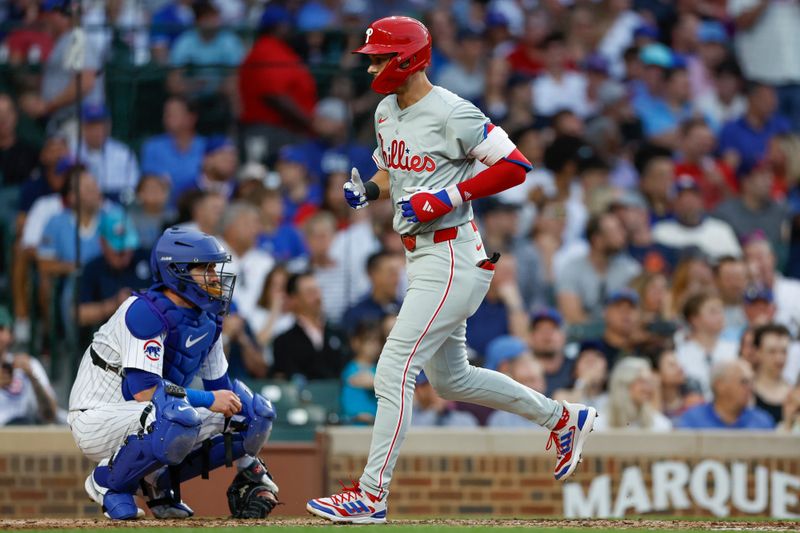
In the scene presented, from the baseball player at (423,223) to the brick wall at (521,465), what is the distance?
2.61 metres

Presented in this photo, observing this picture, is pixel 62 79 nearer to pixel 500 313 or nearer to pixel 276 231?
pixel 276 231

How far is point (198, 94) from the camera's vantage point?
30.1 feet

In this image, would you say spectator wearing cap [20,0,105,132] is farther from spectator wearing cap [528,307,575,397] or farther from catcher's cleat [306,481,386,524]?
catcher's cleat [306,481,386,524]

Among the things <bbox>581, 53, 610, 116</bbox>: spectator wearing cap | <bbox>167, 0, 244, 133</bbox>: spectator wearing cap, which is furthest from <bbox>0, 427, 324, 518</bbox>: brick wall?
<bbox>581, 53, 610, 116</bbox>: spectator wearing cap

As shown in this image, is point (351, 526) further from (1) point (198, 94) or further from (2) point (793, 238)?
(2) point (793, 238)

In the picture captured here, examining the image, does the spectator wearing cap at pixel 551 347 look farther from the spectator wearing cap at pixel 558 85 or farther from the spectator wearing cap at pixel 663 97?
the spectator wearing cap at pixel 663 97

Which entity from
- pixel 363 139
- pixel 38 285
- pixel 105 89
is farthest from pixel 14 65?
pixel 363 139

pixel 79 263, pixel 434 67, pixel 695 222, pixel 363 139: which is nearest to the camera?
pixel 79 263

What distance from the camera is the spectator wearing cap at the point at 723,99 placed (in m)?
13.2

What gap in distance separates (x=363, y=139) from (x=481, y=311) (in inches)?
57.9

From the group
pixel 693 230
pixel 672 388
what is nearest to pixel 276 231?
pixel 672 388

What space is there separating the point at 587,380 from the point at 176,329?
4.14 m

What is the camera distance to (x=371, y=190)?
611 cm

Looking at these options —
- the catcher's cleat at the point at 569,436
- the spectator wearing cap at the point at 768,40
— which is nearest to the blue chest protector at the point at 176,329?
the catcher's cleat at the point at 569,436
